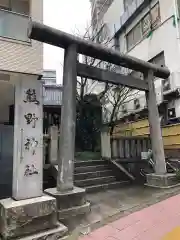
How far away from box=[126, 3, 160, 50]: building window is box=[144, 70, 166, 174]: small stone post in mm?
8806

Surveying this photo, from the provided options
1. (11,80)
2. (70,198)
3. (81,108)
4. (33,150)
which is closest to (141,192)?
(70,198)

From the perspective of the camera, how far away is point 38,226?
14.7ft

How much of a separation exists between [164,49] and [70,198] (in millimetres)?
12600

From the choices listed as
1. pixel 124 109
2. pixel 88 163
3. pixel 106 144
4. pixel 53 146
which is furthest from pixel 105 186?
pixel 124 109

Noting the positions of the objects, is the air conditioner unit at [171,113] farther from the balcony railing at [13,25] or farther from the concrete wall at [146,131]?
the balcony railing at [13,25]

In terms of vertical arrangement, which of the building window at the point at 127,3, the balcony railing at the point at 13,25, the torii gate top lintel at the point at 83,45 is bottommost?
the torii gate top lintel at the point at 83,45

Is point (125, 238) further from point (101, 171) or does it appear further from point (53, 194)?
point (101, 171)

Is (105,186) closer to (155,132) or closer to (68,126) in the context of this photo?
(155,132)

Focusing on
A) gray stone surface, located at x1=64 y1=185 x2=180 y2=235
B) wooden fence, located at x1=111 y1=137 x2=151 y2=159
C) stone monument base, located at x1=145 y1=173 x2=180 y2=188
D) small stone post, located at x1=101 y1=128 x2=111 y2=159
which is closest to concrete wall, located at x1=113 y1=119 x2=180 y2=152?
wooden fence, located at x1=111 y1=137 x2=151 y2=159

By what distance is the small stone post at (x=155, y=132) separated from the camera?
A: 8.55m

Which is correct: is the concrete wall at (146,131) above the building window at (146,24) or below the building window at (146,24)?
below

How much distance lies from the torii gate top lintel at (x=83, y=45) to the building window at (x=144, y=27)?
831 cm

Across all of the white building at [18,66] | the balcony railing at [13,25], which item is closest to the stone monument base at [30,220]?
the white building at [18,66]

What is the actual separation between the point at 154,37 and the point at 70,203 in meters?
13.9
